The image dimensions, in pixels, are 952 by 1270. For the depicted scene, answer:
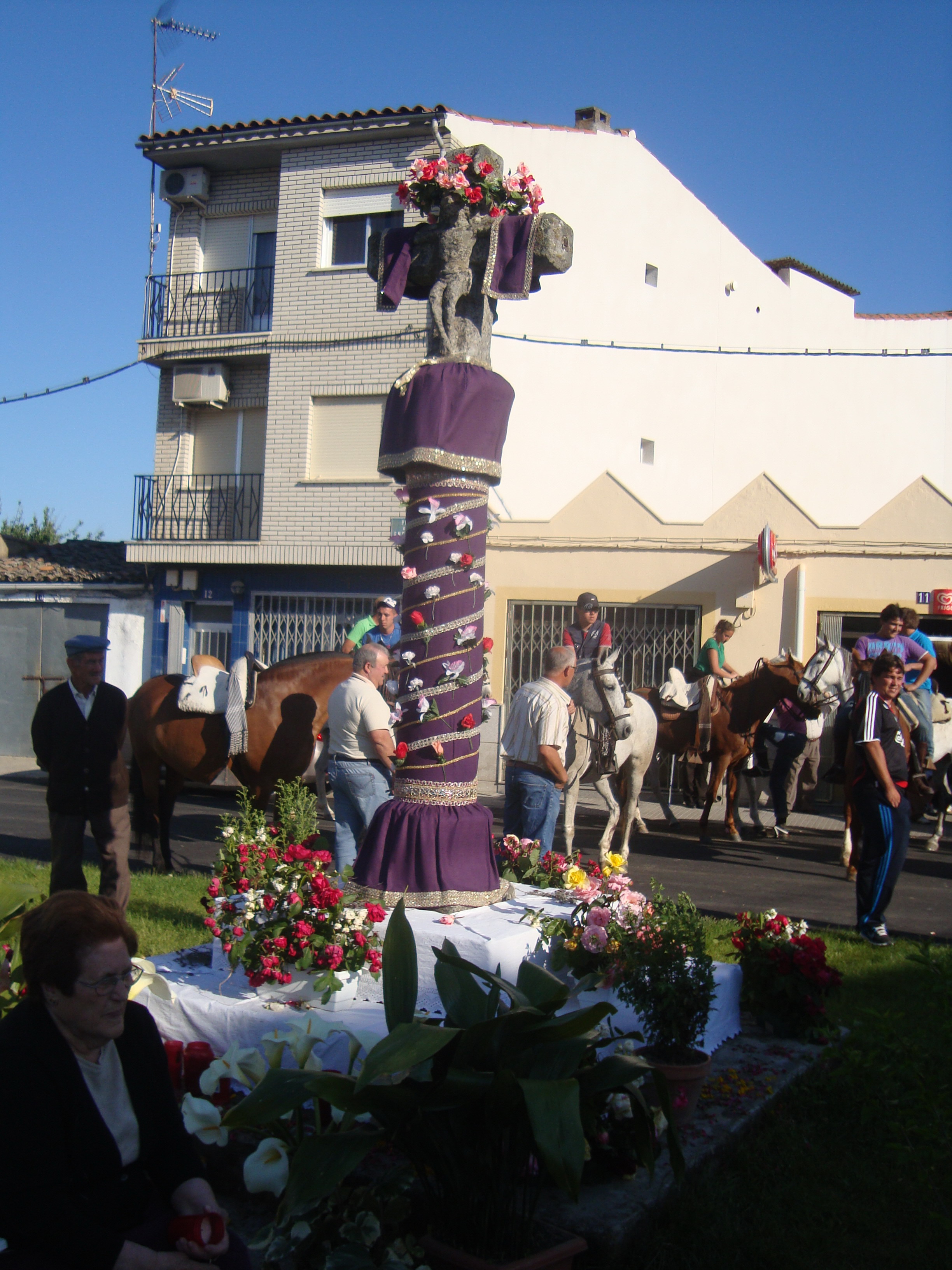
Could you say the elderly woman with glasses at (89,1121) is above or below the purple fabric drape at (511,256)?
below

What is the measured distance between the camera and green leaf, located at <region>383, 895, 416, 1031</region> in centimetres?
307

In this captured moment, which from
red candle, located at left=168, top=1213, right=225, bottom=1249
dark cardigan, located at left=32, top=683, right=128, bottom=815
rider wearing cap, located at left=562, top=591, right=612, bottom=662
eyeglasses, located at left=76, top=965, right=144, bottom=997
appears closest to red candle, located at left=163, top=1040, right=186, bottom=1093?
red candle, located at left=168, top=1213, right=225, bottom=1249

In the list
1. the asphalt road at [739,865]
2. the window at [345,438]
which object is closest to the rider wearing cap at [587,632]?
the asphalt road at [739,865]

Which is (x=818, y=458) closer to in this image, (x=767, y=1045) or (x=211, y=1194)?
(x=767, y=1045)

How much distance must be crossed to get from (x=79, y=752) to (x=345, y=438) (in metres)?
13.3

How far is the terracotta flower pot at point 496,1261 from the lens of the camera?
2.85 meters

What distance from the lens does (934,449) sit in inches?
837

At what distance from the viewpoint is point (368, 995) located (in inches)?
200

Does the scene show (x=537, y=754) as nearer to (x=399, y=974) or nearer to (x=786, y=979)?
(x=786, y=979)

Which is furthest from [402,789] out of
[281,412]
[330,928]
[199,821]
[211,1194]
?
[281,412]

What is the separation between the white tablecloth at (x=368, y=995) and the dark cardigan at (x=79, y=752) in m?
1.47

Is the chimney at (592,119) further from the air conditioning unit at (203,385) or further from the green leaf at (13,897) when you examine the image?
the green leaf at (13,897)

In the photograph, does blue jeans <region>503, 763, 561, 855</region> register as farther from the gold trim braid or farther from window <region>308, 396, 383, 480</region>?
window <region>308, 396, 383, 480</region>

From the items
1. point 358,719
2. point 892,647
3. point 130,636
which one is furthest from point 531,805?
point 130,636
